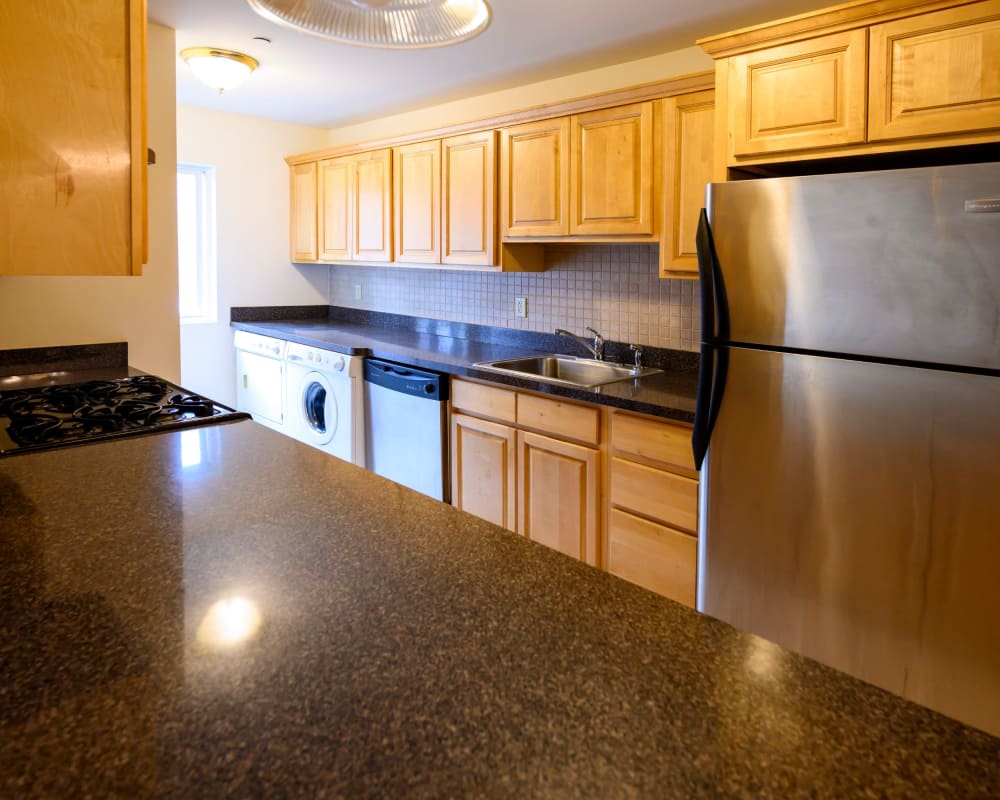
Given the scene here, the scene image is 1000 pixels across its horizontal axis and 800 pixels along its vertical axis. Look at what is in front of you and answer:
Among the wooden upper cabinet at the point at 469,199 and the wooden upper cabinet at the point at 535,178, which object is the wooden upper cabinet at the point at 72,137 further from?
the wooden upper cabinet at the point at 469,199

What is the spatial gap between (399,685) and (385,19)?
1.54 metres

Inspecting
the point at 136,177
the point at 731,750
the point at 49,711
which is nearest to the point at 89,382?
the point at 136,177

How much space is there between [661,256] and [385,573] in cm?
206

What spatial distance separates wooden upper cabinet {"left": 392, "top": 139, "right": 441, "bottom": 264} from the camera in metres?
3.73

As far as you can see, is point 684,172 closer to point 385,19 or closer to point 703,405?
point 703,405

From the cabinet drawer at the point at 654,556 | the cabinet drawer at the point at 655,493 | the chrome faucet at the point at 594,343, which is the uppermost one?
the chrome faucet at the point at 594,343

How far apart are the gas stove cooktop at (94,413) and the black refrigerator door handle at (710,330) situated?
1282 mm

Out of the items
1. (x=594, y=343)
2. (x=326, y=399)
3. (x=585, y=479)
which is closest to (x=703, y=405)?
(x=585, y=479)

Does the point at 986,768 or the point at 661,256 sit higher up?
the point at 661,256

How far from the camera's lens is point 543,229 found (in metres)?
3.18

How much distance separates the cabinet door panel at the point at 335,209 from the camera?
436 cm

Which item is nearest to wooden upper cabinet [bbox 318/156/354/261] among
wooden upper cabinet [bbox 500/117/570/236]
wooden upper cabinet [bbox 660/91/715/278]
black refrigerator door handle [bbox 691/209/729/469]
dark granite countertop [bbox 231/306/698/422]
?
dark granite countertop [bbox 231/306/698/422]

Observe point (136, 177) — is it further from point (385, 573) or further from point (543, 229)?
point (543, 229)

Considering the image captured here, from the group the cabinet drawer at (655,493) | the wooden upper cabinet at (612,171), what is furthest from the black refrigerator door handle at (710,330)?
the wooden upper cabinet at (612,171)
